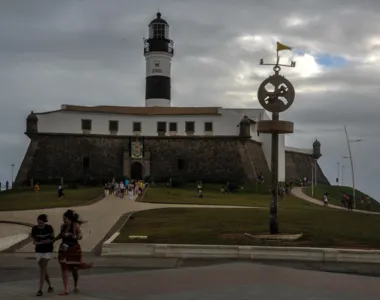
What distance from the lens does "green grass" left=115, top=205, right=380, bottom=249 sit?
16.6 metres

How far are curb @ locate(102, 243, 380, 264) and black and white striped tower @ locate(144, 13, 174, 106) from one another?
51.1m

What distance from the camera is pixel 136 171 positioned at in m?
60.5

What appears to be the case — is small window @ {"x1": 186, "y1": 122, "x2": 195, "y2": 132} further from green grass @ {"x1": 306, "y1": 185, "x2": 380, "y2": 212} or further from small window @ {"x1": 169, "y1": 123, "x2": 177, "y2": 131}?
green grass @ {"x1": 306, "y1": 185, "x2": 380, "y2": 212}

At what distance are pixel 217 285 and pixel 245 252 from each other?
15.0 feet

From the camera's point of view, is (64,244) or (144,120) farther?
(144,120)

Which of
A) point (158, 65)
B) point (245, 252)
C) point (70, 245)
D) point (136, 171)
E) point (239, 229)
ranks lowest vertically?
point (245, 252)

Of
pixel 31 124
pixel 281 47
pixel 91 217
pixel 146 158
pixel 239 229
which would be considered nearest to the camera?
pixel 281 47

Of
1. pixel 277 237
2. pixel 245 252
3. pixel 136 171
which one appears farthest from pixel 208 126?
pixel 245 252

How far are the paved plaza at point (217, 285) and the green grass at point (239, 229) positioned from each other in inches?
159

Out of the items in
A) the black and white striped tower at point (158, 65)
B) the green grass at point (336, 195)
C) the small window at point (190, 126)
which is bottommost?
the green grass at point (336, 195)

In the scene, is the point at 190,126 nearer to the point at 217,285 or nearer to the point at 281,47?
the point at 281,47

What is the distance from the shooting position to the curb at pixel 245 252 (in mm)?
14391

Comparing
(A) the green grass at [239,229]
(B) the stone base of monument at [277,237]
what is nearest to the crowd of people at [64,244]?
(A) the green grass at [239,229]

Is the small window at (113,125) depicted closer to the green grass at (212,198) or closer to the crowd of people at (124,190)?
the green grass at (212,198)
